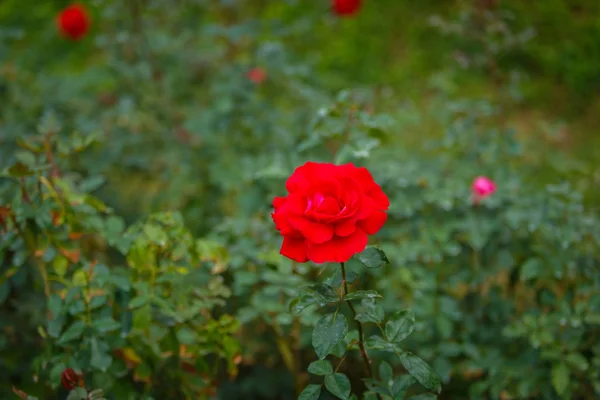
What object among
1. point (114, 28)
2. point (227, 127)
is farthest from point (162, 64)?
point (227, 127)

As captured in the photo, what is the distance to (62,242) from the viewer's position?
150 centimetres

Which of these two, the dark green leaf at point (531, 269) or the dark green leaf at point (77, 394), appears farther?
the dark green leaf at point (531, 269)

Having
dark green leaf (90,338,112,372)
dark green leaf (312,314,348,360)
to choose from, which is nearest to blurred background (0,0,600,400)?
dark green leaf (90,338,112,372)

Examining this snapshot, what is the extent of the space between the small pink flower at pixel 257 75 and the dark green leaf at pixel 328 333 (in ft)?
5.16

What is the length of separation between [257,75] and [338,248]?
5.26 ft

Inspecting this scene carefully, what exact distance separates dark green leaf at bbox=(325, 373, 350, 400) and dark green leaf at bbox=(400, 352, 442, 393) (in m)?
0.13

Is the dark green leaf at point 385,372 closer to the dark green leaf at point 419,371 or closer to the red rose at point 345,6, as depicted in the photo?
the dark green leaf at point 419,371

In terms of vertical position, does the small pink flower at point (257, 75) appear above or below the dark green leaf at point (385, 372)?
below

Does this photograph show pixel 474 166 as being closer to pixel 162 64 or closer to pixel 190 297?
pixel 190 297

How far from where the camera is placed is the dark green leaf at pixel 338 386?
1.12m

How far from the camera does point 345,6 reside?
2.64 metres

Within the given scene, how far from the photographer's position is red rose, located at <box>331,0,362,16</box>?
264 cm

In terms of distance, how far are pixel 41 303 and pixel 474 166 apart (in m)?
1.56

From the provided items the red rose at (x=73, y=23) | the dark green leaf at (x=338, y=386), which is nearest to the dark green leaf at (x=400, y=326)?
the dark green leaf at (x=338, y=386)
